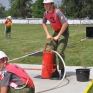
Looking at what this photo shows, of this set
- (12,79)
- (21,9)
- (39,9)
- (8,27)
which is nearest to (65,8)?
(39,9)

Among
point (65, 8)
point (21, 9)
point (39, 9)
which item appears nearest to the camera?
point (65, 8)

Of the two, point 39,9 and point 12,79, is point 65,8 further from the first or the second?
point 12,79

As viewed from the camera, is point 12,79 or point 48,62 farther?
point 48,62

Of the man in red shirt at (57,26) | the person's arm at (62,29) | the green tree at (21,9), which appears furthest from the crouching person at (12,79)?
the green tree at (21,9)

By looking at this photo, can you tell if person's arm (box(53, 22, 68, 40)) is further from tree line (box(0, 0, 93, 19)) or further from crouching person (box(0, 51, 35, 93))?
tree line (box(0, 0, 93, 19))

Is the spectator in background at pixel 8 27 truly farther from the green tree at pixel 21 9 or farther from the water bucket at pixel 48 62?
the green tree at pixel 21 9

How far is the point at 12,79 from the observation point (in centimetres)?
468

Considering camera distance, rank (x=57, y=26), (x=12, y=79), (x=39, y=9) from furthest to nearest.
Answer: (x=39, y=9)
(x=57, y=26)
(x=12, y=79)

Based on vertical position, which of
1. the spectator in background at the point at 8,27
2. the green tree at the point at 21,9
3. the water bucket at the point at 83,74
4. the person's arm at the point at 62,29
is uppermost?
the person's arm at the point at 62,29

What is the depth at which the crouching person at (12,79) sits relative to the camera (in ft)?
14.8

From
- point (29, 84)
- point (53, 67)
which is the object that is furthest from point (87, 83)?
point (29, 84)

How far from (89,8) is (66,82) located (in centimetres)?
9466

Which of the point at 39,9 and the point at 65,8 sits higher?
the point at 65,8

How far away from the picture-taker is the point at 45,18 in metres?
7.95
